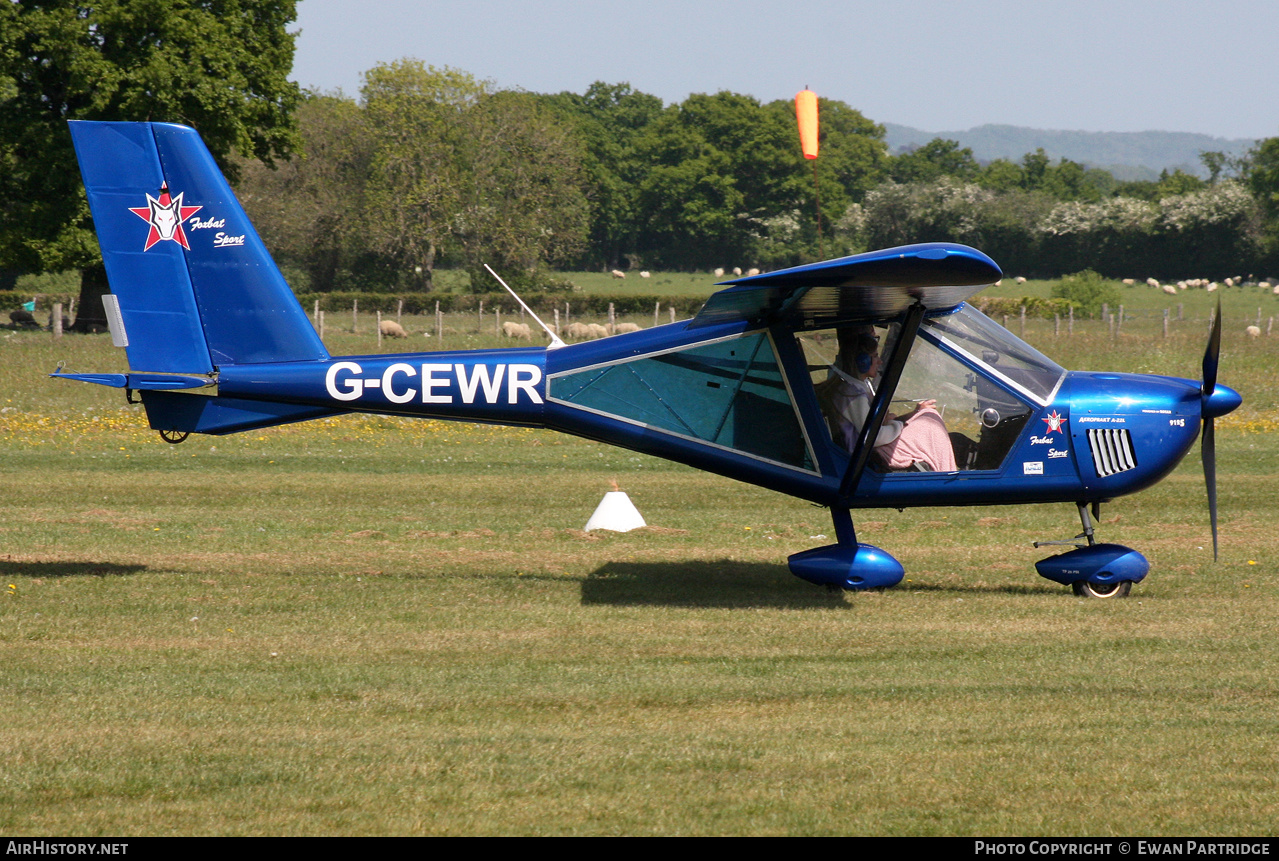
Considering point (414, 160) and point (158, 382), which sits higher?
point (414, 160)

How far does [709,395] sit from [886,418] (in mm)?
1499

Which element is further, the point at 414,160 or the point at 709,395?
the point at 414,160

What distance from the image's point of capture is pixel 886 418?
9906mm

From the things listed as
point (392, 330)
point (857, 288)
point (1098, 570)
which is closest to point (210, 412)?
point (857, 288)

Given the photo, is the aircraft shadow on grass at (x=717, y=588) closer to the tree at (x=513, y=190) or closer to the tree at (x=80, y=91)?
the tree at (x=80, y=91)

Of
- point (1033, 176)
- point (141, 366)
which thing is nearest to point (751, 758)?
point (141, 366)

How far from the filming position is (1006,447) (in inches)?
386

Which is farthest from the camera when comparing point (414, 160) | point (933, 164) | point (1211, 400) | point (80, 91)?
point (933, 164)

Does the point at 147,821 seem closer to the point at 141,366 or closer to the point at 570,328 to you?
the point at 141,366

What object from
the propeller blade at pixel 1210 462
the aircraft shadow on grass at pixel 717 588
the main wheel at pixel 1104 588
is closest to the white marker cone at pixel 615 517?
the aircraft shadow on grass at pixel 717 588

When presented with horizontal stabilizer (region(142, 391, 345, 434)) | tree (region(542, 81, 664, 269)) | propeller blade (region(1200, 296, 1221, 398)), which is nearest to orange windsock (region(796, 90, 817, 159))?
propeller blade (region(1200, 296, 1221, 398))

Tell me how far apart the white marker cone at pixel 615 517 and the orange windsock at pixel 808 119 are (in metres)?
5.07

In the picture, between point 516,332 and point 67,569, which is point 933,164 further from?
point 67,569

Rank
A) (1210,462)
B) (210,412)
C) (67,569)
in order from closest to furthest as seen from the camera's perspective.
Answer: (1210,462), (210,412), (67,569)
